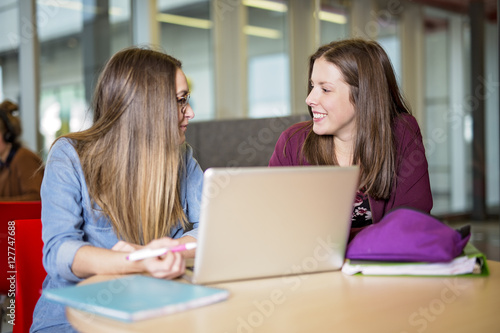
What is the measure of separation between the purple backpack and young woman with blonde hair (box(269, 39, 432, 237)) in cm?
51

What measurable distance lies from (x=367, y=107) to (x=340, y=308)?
1.01m

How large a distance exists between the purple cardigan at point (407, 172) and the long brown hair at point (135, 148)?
65cm

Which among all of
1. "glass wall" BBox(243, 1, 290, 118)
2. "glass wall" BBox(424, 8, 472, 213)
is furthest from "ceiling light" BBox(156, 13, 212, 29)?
"glass wall" BBox(424, 8, 472, 213)

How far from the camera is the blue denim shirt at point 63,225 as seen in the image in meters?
1.19

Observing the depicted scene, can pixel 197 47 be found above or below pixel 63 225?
above

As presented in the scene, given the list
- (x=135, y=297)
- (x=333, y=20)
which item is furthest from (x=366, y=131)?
(x=333, y=20)

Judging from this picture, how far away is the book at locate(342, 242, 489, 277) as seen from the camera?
1139 millimetres

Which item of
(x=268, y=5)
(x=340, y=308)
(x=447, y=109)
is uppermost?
(x=268, y=5)

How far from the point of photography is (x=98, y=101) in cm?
141

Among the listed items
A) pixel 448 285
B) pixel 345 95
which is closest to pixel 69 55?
pixel 345 95

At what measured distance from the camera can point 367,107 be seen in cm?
181

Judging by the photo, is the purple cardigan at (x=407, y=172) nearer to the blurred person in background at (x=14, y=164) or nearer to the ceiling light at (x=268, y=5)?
the blurred person in background at (x=14, y=164)

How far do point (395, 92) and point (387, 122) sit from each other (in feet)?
0.46

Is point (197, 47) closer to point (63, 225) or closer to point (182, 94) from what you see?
point (182, 94)
